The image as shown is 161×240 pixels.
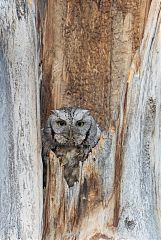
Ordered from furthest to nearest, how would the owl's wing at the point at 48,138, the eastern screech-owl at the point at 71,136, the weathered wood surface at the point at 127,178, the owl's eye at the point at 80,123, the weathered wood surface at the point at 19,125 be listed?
the owl's eye at the point at 80,123 < the owl's wing at the point at 48,138 < the eastern screech-owl at the point at 71,136 < the weathered wood surface at the point at 127,178 < the weathered wood surface at the point at 19,125

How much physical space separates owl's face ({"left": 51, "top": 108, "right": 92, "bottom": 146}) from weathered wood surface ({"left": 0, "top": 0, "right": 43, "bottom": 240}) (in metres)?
0.37

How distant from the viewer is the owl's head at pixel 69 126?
3932 mm

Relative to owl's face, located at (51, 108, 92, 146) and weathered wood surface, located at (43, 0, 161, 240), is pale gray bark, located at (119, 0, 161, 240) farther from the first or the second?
owl's face, located at (51, 108, 92, 146)

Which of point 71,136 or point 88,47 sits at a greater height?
point 88,47

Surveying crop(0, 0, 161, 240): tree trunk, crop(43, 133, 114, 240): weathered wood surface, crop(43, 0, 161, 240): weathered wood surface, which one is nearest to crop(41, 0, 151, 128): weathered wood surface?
crop(0, 0, 161, 240): tree trunk

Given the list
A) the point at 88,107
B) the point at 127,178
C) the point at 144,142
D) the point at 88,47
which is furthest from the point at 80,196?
the point at 88,47

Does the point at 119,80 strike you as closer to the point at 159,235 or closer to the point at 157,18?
the point at 157,18

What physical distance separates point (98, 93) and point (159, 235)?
712 mm

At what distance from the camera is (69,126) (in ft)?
13.6

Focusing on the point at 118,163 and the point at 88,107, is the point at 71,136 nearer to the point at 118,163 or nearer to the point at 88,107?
the point at 88,107

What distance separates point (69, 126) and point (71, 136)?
0.11 metres

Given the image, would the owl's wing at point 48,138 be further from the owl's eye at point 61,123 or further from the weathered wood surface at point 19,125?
the weathered wood surface at point 19,125

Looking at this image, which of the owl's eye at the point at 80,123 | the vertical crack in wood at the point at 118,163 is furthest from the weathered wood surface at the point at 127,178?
the owl's eye at the point at 80,123

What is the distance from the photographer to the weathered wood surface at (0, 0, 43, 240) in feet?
11.6
